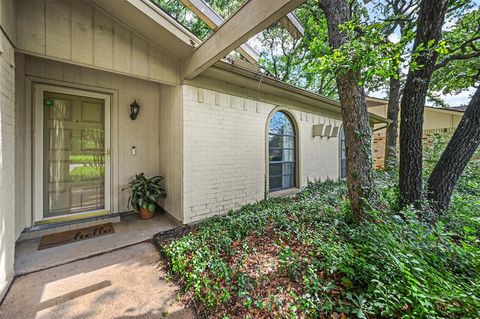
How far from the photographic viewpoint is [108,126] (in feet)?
11.5

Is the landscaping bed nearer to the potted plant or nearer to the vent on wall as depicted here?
the potted plant

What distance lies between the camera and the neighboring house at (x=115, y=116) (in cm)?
222

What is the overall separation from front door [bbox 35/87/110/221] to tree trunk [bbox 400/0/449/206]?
15.9ft

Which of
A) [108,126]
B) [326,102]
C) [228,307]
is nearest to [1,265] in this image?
[228,307]

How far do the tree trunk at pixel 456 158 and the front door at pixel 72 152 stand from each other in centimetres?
522

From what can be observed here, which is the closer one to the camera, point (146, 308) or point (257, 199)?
point (146, 308)

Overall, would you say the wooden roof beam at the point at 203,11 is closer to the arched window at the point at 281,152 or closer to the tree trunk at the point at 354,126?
the tree trunk at the point at 354,126

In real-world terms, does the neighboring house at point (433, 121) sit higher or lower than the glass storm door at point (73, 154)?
higher

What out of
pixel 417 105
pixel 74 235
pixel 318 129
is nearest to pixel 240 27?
pixel 417 105

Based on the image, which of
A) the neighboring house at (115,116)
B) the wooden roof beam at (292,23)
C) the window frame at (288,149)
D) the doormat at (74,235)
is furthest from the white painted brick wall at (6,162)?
the window frame at (288,149)

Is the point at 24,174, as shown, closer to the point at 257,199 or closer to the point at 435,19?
the point at 257,199

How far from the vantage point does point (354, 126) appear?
2.57 meters

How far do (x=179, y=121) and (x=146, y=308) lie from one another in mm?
2540

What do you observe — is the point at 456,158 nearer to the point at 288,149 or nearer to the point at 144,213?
the point at 288,149
